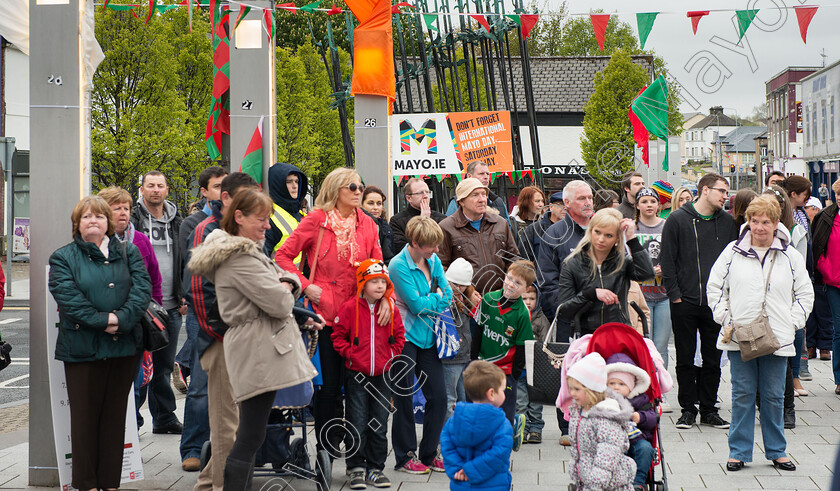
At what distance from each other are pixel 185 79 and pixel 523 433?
74.7ft

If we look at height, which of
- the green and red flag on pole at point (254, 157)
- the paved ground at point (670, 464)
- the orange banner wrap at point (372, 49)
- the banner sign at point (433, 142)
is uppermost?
the orange banner wrap at point (372, 49)

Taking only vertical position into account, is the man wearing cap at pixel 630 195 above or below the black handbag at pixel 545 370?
above

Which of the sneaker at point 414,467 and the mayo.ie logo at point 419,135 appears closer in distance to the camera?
the sneaker at point 414,467

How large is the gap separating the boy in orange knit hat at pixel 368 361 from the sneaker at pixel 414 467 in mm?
335

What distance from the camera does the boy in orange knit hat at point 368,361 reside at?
20.0ft

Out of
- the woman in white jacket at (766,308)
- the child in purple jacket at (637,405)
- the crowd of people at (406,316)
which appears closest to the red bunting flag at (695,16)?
the crowd of people at (406,316)

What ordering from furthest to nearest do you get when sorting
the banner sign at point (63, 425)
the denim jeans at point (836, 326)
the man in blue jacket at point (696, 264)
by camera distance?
the denim jeans at point (836, 326), the man in blue jacket at point (696, 264), the banner sign at point (63, 425)

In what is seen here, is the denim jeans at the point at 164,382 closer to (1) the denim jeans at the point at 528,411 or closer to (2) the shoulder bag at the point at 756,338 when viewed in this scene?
(1) the denim jeans at the point at 528,411

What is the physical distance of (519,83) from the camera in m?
46.6

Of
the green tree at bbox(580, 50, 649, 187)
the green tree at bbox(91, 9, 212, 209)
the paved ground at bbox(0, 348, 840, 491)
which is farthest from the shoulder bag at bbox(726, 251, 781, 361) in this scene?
the green tree at bbox(580, 50, 649, 187)

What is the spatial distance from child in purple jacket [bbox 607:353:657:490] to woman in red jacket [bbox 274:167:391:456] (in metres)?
1.87

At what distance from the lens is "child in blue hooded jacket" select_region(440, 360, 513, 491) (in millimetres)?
4789

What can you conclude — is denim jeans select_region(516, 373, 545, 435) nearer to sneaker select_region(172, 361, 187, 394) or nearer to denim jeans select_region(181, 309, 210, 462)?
denim jeans select_region(181, 309, 210, 462)

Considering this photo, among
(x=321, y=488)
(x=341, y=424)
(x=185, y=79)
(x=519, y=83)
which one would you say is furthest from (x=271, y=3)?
(x=519, y=83)
